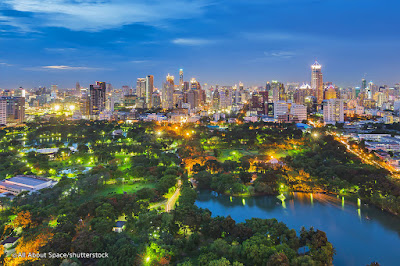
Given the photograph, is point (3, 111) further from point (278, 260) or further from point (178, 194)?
point (278, 260)

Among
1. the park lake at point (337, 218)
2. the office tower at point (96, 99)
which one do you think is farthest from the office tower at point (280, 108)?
the park lake at point (337, 218)

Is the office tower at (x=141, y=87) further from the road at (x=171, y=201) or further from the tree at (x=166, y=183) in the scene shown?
the road at (x=171, y=201)

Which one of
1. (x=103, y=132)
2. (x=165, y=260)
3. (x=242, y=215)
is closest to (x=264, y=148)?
(x=242, y=215)

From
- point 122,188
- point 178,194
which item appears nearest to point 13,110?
point 122,188

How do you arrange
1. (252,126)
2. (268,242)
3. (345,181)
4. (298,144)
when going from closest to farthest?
(268,242) → (345,181) → (298,144) → (252,126)

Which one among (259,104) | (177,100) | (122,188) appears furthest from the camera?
(177,100)

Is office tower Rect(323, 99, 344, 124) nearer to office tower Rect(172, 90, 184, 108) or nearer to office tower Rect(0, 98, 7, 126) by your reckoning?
office tower Rect(172, 90, 184, 108)

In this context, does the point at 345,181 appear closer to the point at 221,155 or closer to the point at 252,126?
the point at 221,155
